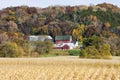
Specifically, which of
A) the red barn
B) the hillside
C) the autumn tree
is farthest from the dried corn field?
the autumn tree

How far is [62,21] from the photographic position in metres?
151

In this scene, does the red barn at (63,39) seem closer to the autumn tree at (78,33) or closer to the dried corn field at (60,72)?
the autumn tree at (78,33)

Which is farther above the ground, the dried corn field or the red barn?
the dried corn field

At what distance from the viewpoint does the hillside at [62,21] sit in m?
130

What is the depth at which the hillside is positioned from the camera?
129750 millimetres

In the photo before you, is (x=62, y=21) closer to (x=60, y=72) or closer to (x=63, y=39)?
(x=63, y=39)

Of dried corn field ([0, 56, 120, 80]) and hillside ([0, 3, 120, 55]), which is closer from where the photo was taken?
dried corn field ([0, 56, 120, 80])

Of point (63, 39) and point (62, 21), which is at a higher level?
point (62, 21)

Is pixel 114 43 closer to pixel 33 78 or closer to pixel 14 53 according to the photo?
pixel 14 53

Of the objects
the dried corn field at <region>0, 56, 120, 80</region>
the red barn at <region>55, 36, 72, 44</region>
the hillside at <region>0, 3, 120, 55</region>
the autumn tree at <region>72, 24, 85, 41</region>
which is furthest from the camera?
the autumn tree at <region>72, 24, 85, 41</region>

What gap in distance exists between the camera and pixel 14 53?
224 feet

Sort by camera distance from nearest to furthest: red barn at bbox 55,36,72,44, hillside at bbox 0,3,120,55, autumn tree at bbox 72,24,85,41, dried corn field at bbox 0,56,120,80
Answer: dried corn field at bbox 0,56,120,80 < red barn at bbox 55,36,72,44 < hillside at bbox 0,3,120,55 < autumn tree at bbox 72,24,85,41

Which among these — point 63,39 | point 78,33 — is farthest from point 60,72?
point 78,33

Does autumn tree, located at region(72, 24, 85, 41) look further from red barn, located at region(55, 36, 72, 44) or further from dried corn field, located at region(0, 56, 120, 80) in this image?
dried corn field, located at region(0, 56, 120, 80)
